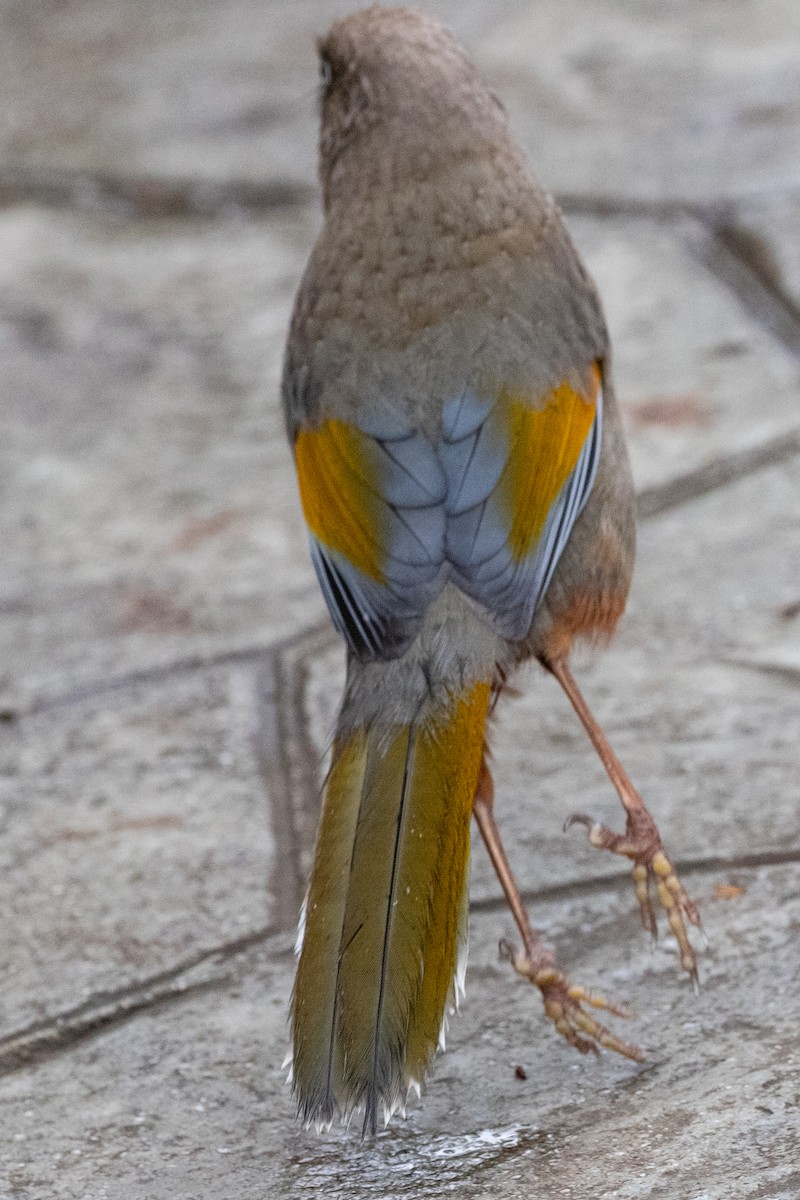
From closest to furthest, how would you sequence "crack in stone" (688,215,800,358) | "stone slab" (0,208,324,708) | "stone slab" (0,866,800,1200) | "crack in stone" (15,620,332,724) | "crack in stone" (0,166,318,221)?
1. "stone slab" (0,866,800,1200)
2. "crack in stone" (15,620,332,724)
3. "stone slab" (0,208,324,708)
4. "crack in stone" (688,215,800,358)
5. "crack in stone" (0,166,318,221)

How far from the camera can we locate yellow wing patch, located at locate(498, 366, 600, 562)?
2.86 m

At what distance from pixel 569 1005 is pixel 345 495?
2.63 feet

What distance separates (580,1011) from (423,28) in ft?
5.54

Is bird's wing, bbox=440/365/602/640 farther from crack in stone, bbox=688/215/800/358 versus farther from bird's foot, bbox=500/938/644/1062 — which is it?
crack in stone, bbox=688/215/800/358

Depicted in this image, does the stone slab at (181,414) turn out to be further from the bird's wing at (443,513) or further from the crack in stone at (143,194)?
the bird's wing at (443,513)

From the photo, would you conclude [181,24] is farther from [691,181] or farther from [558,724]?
[558,724]

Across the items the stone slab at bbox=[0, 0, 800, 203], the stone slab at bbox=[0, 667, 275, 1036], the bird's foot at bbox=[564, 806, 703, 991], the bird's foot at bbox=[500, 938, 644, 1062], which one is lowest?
the stone slab at bbox=[0, 667, 275, 1036]

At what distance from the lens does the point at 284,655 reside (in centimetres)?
398

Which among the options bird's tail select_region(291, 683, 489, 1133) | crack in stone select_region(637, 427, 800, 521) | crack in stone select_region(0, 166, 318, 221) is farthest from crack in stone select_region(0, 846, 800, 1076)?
crack in stone select_region(0, 166, 318, 221)

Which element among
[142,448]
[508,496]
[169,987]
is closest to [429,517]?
[508,496]

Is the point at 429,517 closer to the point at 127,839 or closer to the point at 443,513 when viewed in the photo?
the point at 443,513

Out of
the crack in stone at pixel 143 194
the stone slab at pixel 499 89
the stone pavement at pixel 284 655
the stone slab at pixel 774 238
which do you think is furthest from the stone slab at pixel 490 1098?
the crack in stone at pixel 143 194

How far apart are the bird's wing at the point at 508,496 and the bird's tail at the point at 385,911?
0.18 m

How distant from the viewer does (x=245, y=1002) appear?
2.95m
